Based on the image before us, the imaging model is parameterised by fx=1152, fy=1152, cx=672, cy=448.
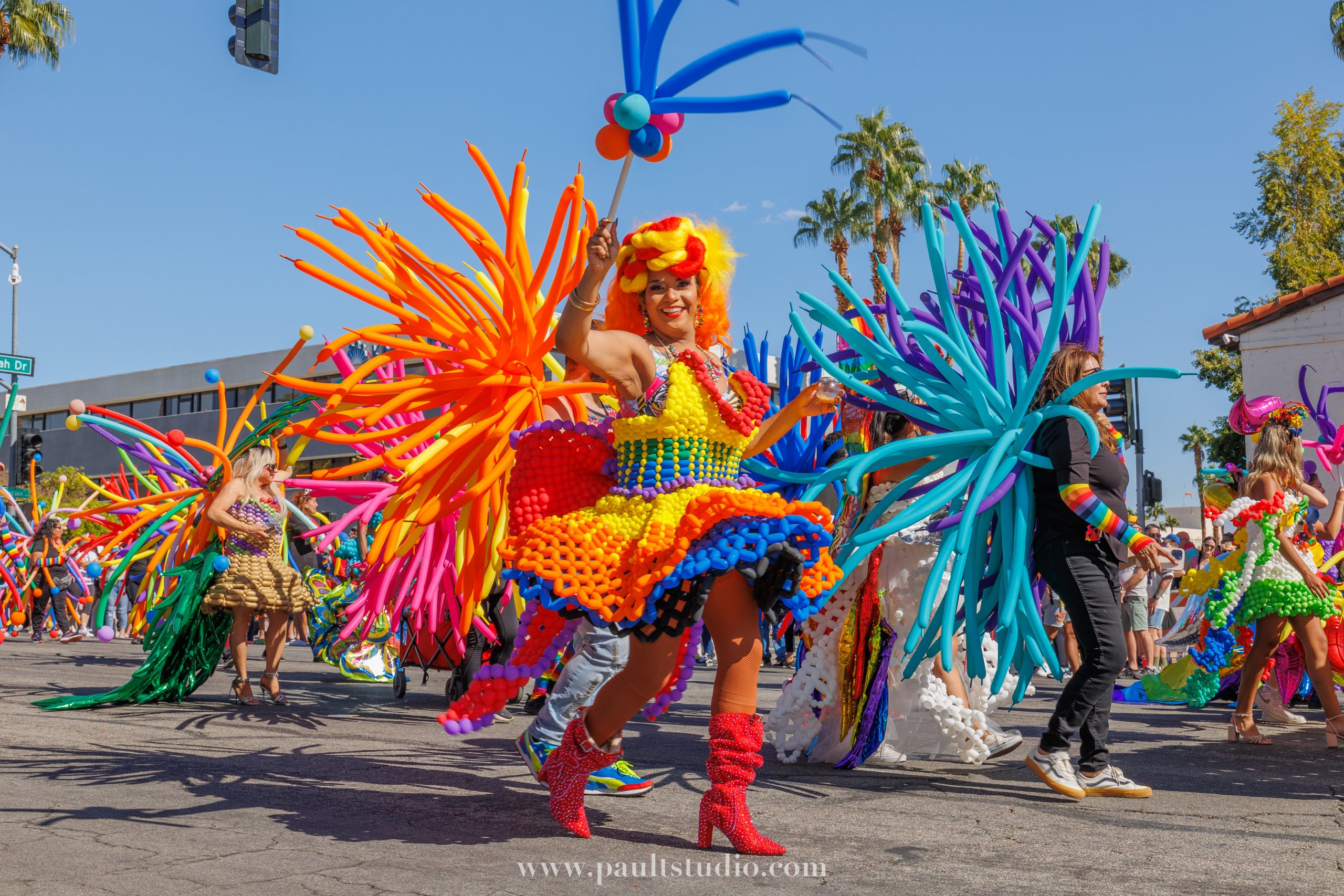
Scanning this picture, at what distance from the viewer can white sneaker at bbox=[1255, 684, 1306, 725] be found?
21.3 ft

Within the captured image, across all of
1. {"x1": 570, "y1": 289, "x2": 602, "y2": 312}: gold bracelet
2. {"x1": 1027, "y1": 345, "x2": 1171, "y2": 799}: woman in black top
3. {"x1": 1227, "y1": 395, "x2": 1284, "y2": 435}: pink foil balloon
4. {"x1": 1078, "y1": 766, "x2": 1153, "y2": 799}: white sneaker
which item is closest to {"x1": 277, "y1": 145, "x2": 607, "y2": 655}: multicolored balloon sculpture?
{"x1": 570, "y1": 289, "x2": 602, "y2": 312}: gold bracelet

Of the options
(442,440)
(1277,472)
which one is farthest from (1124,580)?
(442,440)

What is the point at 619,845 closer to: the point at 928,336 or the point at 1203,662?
the point at 928,336

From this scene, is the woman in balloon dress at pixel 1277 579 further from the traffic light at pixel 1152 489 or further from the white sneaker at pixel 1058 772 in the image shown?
the traffic light at pixel 1152 489

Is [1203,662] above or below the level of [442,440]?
below

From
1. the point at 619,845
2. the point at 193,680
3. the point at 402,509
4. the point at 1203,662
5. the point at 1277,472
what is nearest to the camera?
the point at 619,845

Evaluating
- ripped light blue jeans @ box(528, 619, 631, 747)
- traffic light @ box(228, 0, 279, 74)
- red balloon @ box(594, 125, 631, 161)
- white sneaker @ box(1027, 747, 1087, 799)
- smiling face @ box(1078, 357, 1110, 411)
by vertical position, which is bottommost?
white sneaker @ box(1027, 747, 1087, 799)

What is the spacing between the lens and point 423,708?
771cm

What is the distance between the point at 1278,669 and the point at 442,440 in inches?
196

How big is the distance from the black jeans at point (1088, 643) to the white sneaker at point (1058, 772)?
3 centimetres

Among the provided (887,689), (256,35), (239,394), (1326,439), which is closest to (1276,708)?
(1326,439)

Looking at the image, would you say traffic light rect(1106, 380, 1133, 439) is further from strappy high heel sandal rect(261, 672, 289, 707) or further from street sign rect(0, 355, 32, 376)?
street sign rect(0, 355, 32, 376)

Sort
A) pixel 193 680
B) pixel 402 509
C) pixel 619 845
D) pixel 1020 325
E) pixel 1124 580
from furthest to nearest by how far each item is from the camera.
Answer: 1. pixel 1124 580
2. pixel 193 680
3. pixel 1020 325
4. pixel 402 509
5. pixel 619 845

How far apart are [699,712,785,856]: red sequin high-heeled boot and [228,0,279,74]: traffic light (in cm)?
730
